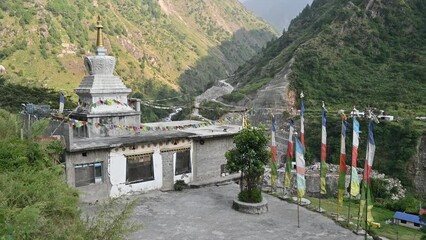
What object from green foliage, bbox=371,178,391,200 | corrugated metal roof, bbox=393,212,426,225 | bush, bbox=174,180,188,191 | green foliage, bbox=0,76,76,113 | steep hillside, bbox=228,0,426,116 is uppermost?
steep hillside, bbox=228,0,426,116

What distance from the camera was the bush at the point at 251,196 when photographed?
67.2 ft

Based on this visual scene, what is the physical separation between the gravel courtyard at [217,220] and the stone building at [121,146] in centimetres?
152

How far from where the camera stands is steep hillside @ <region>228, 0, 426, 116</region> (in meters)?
65.9

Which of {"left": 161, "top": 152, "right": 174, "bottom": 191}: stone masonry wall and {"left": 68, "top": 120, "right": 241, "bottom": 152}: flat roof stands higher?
{"left": 68, "top": 120, "right": 241, "bottom": 152}: flat roof

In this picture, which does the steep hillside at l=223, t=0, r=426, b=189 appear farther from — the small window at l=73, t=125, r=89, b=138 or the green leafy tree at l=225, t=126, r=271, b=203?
the small window at l=73, t=125, r=89, b=138

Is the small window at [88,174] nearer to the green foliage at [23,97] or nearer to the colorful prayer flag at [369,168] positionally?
the colorful prayer flag at [369,168]

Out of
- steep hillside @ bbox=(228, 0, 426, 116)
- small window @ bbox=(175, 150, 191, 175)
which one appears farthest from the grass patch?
steep hillside @ bbox=(228, 0, 426, 116)

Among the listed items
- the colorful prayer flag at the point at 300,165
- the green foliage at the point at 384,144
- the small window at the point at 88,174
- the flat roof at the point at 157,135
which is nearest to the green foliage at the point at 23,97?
the flat roof at the point at 157,135

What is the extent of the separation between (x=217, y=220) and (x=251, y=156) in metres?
3.33

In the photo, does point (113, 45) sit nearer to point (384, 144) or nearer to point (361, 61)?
point (361, 61)

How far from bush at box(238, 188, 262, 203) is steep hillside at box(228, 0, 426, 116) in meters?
44.9

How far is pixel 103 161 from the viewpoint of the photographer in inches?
840

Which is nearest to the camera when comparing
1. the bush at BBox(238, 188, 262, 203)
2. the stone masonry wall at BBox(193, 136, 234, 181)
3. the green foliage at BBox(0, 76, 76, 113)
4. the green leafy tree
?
the green leafy tree

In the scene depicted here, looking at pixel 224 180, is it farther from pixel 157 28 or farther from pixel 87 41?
pixel 157 28
